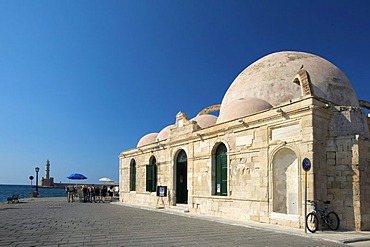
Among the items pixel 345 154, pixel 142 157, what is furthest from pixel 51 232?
pixel 142 157

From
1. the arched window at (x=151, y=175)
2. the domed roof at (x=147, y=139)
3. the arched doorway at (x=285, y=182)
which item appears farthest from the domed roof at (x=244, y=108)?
the domed roof at (x=147, y=139)

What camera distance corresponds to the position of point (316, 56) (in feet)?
56.1

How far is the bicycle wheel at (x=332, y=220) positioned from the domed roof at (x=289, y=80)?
20.0ft

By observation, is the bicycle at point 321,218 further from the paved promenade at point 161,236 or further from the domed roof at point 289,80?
the domed roof at point 289,80

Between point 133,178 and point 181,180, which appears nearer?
point 181,180

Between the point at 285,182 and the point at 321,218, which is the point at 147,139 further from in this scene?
the point at 321,218

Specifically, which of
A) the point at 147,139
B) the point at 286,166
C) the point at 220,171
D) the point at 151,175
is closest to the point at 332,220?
the point at 286,166

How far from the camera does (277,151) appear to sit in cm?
1205

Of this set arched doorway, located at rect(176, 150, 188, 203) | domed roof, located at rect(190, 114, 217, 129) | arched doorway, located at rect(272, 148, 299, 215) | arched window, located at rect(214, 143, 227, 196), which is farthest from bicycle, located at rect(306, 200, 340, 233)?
domed roof, located at rect(190, 114, 217, 129)

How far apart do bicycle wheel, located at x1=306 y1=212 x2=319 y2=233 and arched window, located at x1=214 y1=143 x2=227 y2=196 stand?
4878 millimetres

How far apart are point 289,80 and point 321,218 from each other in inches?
297

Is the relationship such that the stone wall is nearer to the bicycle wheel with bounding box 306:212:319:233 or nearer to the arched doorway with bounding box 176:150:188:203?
the bicycle wheel with bounding box 306:212:319:233

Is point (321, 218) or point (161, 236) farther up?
point (321, 218)

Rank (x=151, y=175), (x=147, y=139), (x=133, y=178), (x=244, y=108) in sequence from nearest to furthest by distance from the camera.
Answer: (x=244, y=108) < (x=151, y=175) < (x=133, y=178) < (x=147, y=139)
